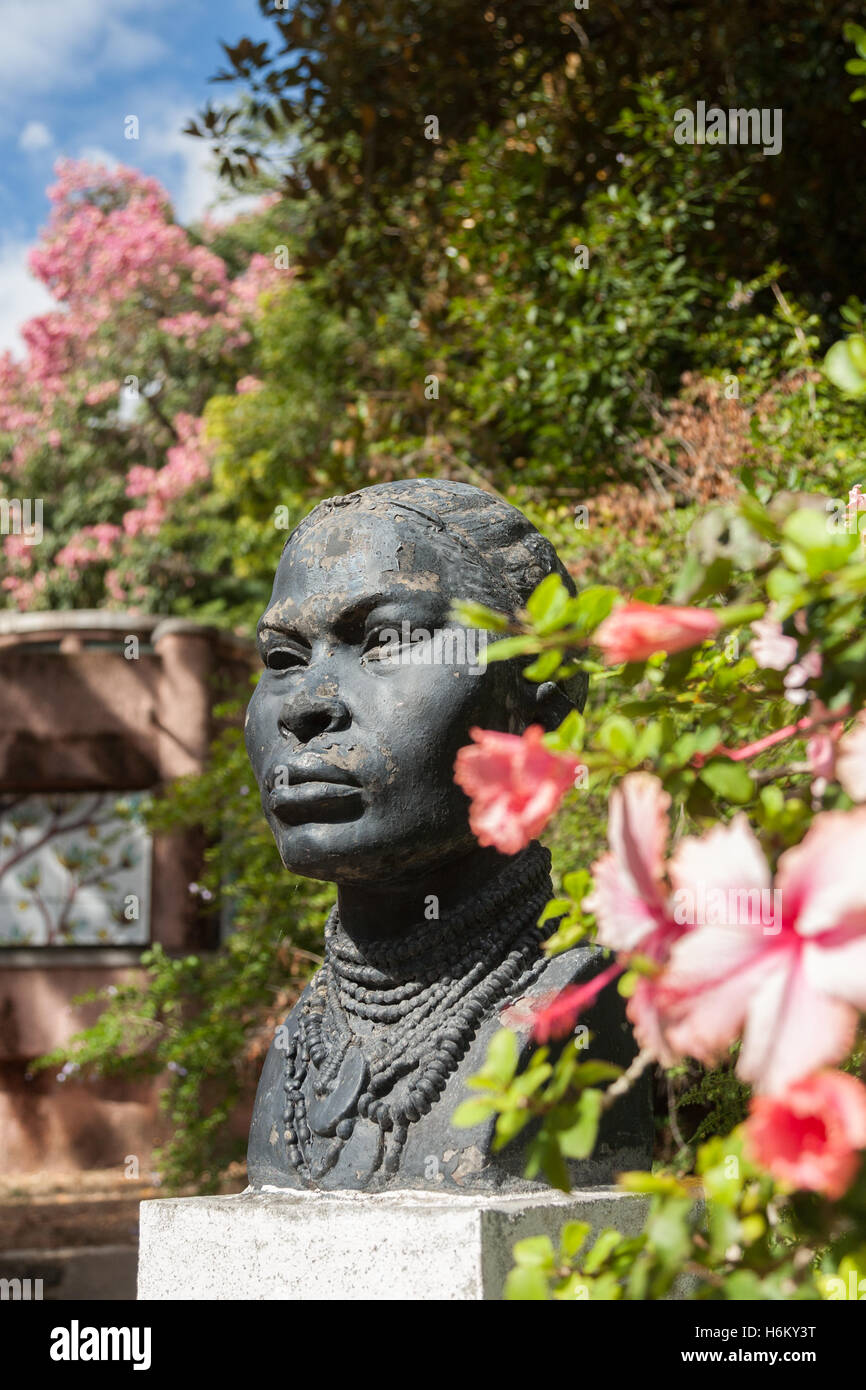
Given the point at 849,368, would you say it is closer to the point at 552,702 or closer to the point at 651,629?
the point at 651,629

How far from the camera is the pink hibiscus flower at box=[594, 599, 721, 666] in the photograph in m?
1.09

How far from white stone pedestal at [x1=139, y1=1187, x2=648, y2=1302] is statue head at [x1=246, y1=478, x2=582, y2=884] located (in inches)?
21.5

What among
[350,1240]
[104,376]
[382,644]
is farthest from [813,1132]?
[104,376]

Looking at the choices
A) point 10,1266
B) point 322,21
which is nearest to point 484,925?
point 322,21

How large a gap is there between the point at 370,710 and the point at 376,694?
3 cm

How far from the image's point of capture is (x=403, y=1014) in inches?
93.7

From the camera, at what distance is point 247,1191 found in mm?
2430

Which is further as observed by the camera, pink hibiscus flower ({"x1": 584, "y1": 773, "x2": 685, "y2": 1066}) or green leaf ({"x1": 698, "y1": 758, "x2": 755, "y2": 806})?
green leaf ({"x1": 698, "y1": 758, "x2": 755, "y2": 806})

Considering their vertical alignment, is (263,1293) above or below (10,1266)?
above

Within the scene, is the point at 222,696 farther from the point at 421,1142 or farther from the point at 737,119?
the point at 421,1142

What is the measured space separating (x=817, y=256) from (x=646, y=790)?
549cm

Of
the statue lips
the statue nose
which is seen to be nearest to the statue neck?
the statue lips

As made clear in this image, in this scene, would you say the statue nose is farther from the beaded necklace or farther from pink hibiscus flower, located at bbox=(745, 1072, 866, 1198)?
pink hibiscus flower, located at bbox=(745, 1072, 866, 1198)

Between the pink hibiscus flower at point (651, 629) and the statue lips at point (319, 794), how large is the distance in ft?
4.05
